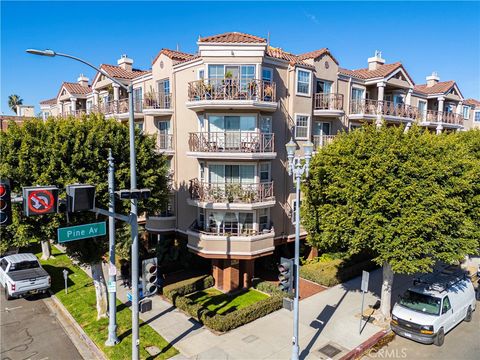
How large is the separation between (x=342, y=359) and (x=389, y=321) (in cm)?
418

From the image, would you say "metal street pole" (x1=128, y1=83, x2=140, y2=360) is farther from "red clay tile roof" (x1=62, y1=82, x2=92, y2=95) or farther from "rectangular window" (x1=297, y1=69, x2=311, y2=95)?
"red clay tile roof" (x1=62, y1=82, x2=92, y2=95)

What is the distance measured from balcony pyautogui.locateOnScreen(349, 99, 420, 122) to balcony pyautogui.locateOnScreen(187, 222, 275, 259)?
463 inches

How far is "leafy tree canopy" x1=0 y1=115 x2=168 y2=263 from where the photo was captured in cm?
1327

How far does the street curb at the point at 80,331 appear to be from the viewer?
44.0 ft

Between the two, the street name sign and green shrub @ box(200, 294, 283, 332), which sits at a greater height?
the street name sign

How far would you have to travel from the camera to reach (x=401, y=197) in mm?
14141

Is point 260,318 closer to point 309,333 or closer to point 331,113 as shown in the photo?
point 309,333

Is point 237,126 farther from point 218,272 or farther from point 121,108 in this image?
point 121,108

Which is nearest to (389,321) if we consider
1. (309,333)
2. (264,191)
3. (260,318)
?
(309,333)

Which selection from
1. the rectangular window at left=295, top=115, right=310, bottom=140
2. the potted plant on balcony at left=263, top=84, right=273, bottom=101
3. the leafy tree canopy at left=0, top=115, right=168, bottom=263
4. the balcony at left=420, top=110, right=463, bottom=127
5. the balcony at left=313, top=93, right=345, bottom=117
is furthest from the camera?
the balcony at left=420, top=110, right=463, bottom=127

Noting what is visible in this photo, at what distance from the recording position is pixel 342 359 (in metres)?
13.1

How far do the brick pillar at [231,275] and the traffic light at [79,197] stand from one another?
1144 cm

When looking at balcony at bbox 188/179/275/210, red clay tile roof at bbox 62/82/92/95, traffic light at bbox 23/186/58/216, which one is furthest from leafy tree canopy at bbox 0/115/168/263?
red clay tile roof at bbox 62/82/92/95

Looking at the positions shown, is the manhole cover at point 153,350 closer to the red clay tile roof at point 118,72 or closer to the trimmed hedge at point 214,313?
the trimmed hedge at point 214,313
